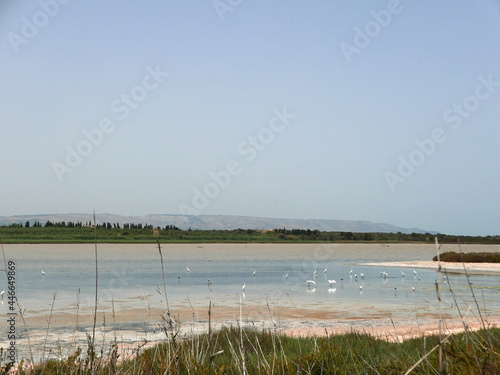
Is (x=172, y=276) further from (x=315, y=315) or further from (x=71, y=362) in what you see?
(x=71, y=362)

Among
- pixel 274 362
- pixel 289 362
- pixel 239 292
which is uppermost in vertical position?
pixel 274 362

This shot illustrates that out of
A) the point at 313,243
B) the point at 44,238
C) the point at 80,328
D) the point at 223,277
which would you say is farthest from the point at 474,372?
the point at 313,243

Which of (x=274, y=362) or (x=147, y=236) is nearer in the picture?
(x=274, y=362)

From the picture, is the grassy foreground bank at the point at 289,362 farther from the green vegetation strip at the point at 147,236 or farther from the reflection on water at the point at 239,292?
the green vegetation strip at the point at 147,236

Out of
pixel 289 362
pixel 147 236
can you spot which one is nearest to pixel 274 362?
pixel 289 362

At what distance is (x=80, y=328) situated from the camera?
39.1 feet

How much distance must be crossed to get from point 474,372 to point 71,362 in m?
3.15

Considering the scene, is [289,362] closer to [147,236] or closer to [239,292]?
[239,292]

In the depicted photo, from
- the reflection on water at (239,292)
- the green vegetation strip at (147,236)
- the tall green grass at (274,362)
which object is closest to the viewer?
the tall green grass at (274,362)

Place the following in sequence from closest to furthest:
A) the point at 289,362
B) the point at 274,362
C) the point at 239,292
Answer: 1. the point at 274,362
2. the point at 289,362
3. the point at 239,292

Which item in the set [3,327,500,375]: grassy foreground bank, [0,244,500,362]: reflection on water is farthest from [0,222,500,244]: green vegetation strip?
[3,327,500,375]: grassy foreground bank

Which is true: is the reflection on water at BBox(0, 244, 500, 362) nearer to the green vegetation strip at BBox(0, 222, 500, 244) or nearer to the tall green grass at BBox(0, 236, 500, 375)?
the tall green grass at BBox(0, 236, 500, 375)

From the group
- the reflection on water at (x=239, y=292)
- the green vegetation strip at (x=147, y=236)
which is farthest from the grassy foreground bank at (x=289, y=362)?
the green vegetation strip at (x=147, y=236)

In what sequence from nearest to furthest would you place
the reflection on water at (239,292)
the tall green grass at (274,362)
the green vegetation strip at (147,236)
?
the tall green grass at (274,362) → the reflection on water at (239,292) → the green vegetation strip at (147,236)
